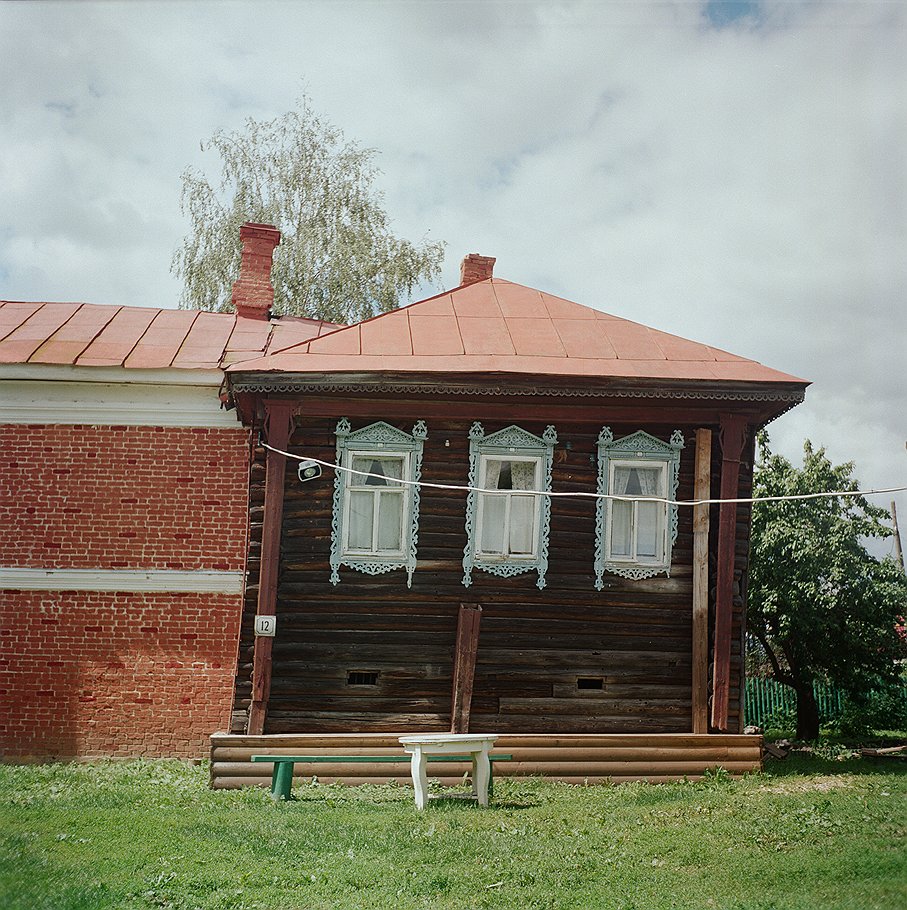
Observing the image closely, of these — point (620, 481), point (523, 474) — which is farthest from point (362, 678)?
point (620, 481)

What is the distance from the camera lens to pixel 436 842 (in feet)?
25.3

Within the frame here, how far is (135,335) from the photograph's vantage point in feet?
46.5

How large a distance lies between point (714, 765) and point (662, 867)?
443 centimetres

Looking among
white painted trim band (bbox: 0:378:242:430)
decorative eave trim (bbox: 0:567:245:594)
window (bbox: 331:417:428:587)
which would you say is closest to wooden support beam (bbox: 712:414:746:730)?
window (bbox: 331:417:428:587)

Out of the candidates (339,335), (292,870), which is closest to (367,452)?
(339,335)

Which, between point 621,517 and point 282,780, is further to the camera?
point 621,517

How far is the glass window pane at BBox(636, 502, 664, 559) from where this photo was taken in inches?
464

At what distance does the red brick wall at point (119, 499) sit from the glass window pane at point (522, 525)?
361 cm

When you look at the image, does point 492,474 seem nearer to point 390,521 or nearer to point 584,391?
point 390,521

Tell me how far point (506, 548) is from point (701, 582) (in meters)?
2.25

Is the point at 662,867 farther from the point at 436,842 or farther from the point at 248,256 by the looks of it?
the point at 248,256

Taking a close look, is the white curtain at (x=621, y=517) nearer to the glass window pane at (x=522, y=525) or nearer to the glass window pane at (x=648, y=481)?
the glass window pane at (x=648, y=481)

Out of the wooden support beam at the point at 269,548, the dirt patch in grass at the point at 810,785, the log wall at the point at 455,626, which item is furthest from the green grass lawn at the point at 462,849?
the log wall at the point at 455,626

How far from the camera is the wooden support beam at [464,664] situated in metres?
11.3
